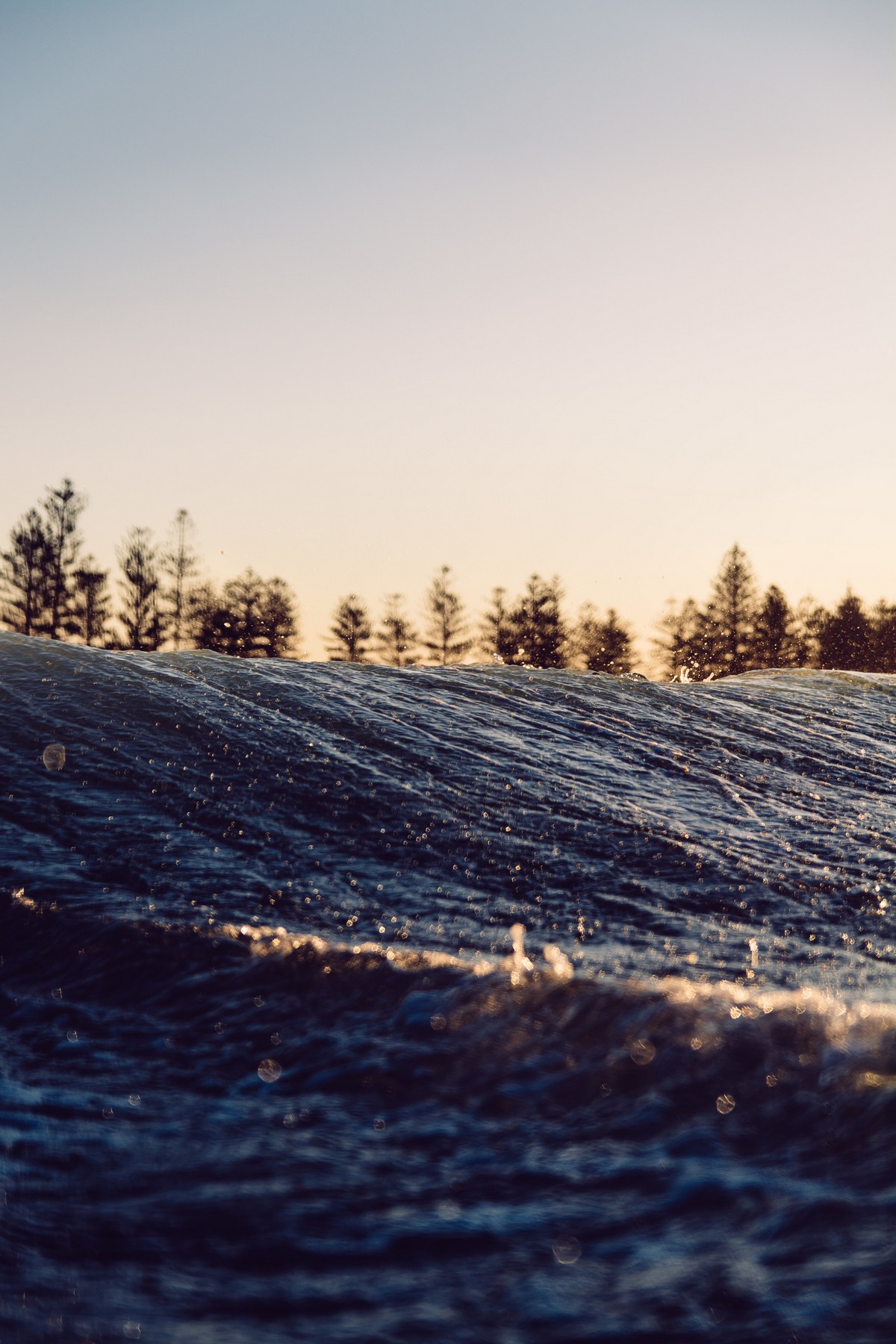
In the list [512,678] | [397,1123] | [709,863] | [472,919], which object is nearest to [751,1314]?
[397,1123]

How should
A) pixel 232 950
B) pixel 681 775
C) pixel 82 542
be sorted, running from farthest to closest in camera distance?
1. pixel 82 542
2. pixel 681 775
3. pixel 232 950

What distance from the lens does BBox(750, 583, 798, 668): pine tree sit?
60.6 metres

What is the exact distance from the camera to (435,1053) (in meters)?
3.43

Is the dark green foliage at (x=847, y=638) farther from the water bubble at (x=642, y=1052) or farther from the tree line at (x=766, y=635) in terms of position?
the water bubble at (x=642, y=1052)

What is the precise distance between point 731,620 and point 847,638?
320 inches

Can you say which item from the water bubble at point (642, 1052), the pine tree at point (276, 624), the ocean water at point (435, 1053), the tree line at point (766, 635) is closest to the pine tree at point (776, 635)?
the tree line at point (766, 635)

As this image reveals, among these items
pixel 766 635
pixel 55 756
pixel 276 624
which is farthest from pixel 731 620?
pixel 55 756

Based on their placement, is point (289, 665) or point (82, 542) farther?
point (82, 542)

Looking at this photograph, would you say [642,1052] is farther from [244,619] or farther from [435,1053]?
[244,619]

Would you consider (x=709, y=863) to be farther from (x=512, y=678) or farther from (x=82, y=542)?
(x=82, y=542)

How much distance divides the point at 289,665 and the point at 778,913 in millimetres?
7668

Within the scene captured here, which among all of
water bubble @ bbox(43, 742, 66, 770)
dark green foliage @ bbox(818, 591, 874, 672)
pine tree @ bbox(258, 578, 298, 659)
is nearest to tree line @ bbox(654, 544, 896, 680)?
dark green foliage @ bbox(818, 591, 874, 672)

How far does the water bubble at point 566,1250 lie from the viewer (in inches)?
94.2

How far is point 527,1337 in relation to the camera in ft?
7.10
